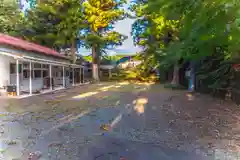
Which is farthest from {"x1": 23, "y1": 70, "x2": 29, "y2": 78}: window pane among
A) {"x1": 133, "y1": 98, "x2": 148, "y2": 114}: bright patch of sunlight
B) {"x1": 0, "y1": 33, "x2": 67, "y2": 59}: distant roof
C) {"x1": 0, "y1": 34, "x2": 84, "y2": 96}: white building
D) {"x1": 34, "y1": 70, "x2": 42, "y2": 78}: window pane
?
{"x1": 133, "y1": 98, "x2": 148, "y2": 114}: bright patch of sunlight

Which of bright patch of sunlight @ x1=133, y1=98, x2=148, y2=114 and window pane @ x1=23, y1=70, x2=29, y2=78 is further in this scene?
window pane @ x1=23, y1=70, x2=29, y2=78

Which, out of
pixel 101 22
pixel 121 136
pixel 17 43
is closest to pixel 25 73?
pixel 17 43

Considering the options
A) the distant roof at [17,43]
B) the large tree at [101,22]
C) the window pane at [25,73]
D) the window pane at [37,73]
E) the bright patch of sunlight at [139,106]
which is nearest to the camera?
the bright patch of sunlight at [139,106]

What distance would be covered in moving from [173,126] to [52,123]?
129 inches

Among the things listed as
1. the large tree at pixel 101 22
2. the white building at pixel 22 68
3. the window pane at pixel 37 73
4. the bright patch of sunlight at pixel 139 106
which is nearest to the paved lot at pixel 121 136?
the bright patch of sunlight at pixel 139 106

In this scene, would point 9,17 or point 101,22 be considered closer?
point 9,17

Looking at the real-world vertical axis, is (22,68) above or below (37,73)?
above

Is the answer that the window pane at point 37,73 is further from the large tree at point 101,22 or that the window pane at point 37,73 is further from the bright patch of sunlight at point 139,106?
the large tree at point 101,22

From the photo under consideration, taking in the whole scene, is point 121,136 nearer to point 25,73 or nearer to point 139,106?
point 139,106

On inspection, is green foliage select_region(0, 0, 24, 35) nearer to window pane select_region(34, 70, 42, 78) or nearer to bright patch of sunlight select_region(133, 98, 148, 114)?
window pane select_region(34, 70, 42, 78)

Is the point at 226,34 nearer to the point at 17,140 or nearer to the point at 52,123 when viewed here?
the point at 17,140

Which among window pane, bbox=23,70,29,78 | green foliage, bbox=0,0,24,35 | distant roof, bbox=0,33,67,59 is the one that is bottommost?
window pane, bbox=23,70,29,78

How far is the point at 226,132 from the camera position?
5.34 metres

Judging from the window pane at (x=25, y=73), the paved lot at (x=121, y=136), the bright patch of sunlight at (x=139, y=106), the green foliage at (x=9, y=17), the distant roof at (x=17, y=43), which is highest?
the green foliage at (x=9, y=17)
